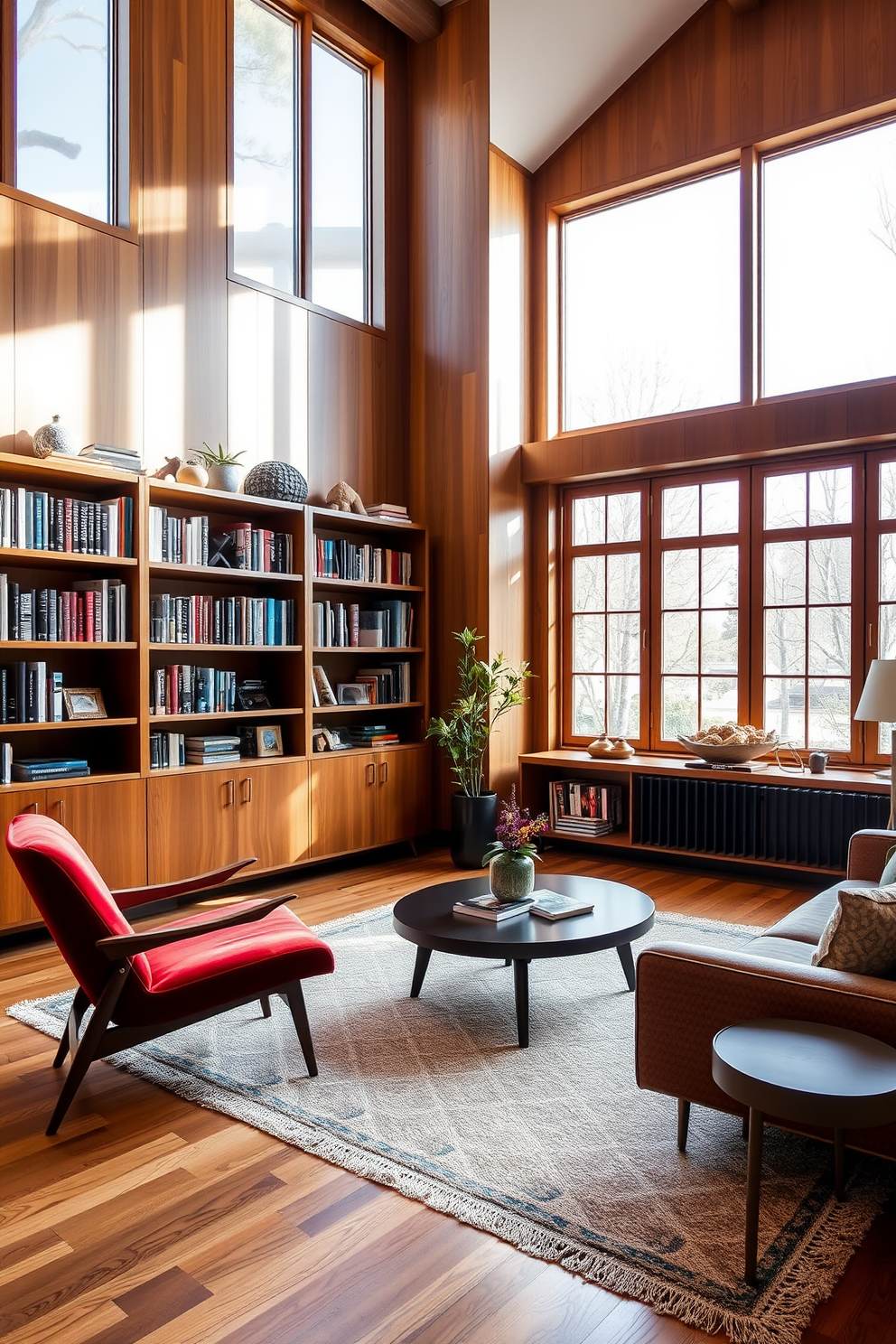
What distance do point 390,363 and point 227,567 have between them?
2299 mm

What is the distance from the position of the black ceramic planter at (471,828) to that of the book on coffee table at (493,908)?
215 centimetres

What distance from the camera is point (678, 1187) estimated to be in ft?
7.20

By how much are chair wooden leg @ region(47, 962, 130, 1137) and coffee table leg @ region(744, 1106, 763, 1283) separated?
1.62 m

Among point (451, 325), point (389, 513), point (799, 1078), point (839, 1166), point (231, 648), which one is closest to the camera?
point (799, 1078)

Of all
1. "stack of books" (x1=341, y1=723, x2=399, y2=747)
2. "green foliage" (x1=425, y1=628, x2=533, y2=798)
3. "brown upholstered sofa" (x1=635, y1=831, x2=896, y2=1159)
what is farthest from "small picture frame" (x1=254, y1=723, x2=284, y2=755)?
"brown upholstered sofa" (x1=635, y1=831, x2=896, y2=1159)

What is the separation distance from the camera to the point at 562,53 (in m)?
5.91

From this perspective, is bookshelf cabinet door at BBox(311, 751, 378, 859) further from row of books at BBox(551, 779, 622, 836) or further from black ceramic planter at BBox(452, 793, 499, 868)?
row of books at BBox(551, 779, 622, 836)

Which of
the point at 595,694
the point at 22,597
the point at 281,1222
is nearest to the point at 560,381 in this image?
the point at 595,694

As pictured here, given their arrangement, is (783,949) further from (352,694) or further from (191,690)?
(352,694)

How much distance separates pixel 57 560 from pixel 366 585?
1.98 metres

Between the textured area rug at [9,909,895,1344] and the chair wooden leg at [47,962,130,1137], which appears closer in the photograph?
the textured area rug at [9,909,895,1344]

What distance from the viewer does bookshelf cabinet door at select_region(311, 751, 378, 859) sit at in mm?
5391

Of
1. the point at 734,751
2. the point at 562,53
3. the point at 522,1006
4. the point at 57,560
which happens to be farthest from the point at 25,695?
the point at 562,53

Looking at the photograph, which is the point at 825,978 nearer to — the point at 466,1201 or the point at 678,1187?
the point at 678,1187
